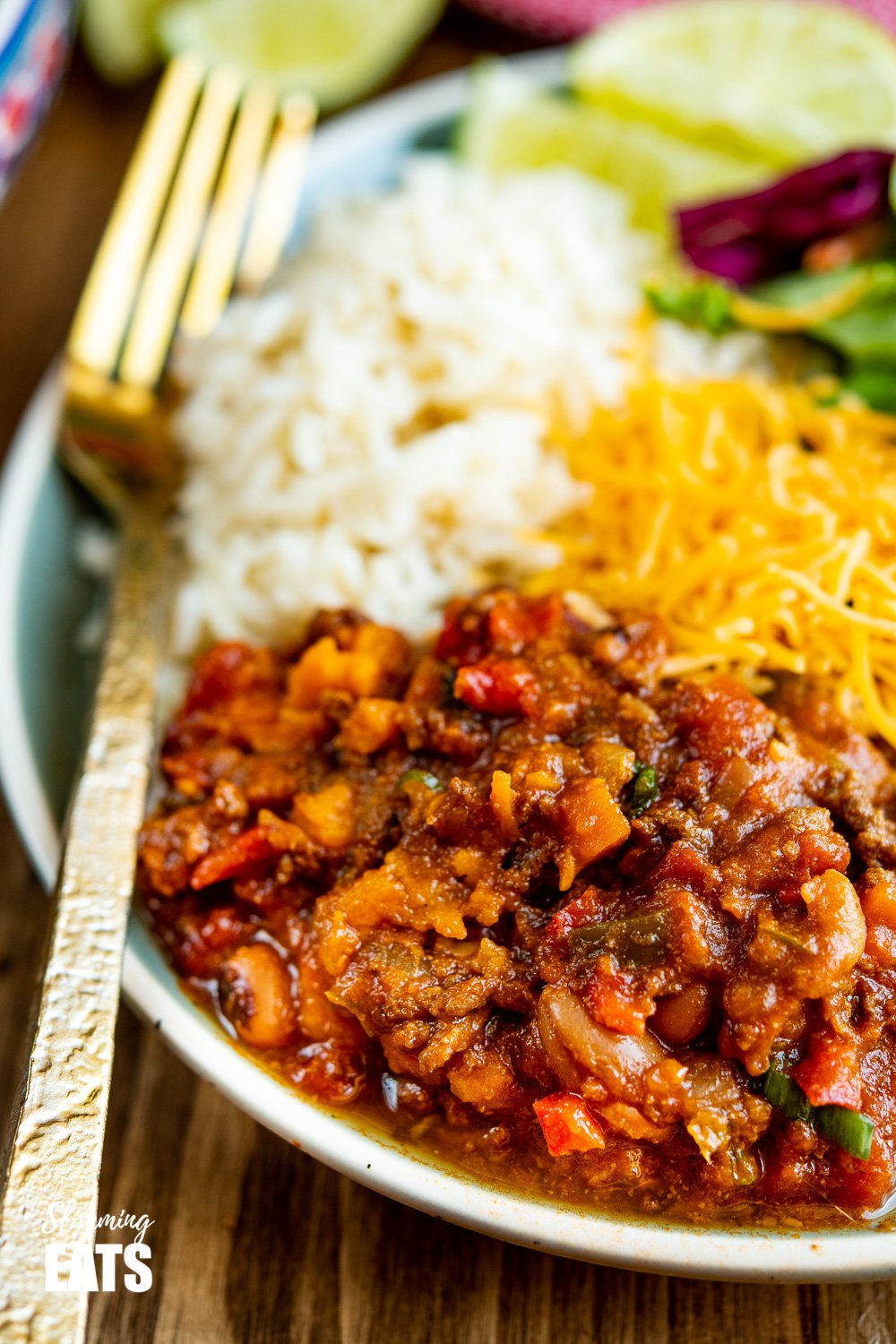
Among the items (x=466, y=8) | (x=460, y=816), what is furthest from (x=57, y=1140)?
(x=466, y=8)

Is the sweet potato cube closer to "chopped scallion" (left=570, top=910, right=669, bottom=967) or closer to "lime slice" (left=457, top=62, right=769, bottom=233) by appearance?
"chopped scallion" (left=570, top=910, right=669, bottom=967)

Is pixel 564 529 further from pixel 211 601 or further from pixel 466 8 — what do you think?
pixel 466 8

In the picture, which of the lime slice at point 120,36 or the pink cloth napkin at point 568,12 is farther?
the lime slice at point 120,36

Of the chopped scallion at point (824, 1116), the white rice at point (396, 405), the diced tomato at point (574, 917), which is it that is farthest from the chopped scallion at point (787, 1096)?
the white rice at point (396, 405)

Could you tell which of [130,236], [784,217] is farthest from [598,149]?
[130,236]

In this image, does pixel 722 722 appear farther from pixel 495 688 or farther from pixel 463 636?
pixel 463 636

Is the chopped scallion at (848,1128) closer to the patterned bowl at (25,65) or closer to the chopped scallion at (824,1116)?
the chopped scallion at (824,1116)
